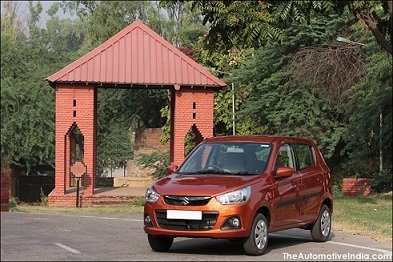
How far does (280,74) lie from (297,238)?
22489mm

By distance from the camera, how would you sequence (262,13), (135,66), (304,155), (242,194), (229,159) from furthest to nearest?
(135,66) → (262,13) → (304,155) → (229,159) → (242,194)

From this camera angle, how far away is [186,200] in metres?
12.8

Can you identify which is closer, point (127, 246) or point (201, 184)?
point (201, 184)

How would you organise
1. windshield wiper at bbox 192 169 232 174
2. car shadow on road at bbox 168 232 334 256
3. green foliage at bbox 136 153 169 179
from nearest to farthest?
car shadow on road at bbox 168 232 334 256
windshield wiper at bbox 192 169 232 174
green foliage at bbox 136 153 169 179

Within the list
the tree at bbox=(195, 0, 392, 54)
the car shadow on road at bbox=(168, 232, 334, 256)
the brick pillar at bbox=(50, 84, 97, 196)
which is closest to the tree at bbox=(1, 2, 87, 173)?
the brick pillar at bbox=(50, 84, 97, 196)

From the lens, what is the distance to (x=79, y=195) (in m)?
30.7

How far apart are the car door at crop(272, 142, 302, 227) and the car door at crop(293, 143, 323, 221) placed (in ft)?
0.68

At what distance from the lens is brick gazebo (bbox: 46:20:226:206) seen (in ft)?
101

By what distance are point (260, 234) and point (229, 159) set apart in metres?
1.53

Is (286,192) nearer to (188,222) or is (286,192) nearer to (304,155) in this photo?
(304,155)

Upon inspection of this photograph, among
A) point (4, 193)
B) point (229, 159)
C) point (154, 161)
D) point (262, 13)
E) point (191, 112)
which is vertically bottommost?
point (4, 193)

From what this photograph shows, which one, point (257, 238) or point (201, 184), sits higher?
point (201, 184)

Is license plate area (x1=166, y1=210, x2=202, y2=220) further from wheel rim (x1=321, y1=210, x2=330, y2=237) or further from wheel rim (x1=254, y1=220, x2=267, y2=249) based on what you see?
wheel rim (x1=321, y1=210, x2=330, y2=237)

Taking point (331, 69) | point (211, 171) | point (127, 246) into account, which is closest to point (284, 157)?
point (211, 171)
